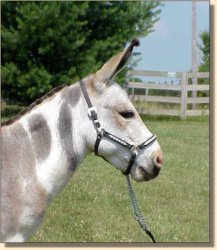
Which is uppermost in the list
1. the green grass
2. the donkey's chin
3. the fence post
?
the donkey's chin

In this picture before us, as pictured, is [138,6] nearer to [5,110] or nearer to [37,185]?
[5,110]

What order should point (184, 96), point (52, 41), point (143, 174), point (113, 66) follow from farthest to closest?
point (184, 96) → point (52, 41) → point (143, 174) → point (113, 66)

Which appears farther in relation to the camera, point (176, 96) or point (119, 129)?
point (176, 96)

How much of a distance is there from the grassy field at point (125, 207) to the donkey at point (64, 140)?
1.37m

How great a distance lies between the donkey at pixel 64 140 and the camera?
2.36 meters

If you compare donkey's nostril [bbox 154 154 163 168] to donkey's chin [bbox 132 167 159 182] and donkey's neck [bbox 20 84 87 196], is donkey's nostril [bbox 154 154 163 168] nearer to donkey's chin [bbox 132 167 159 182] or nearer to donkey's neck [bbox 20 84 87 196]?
donkey's chin [bbox 132 167 159 182]

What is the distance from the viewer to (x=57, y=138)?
240 cm

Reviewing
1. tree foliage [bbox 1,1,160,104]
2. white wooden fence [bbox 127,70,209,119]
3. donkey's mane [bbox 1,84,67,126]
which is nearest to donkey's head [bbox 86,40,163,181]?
donkey's mane [bbox 1,84,67,126]

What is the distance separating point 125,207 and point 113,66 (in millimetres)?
3000

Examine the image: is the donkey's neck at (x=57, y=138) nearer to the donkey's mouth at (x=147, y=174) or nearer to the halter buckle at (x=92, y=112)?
the halter buckle at (x=92, y=112)

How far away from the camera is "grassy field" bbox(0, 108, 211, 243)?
427cm

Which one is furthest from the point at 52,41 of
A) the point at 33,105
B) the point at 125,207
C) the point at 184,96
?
the point at 33,105

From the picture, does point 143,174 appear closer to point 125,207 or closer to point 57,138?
point 57,138

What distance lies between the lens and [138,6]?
12.6 metres
